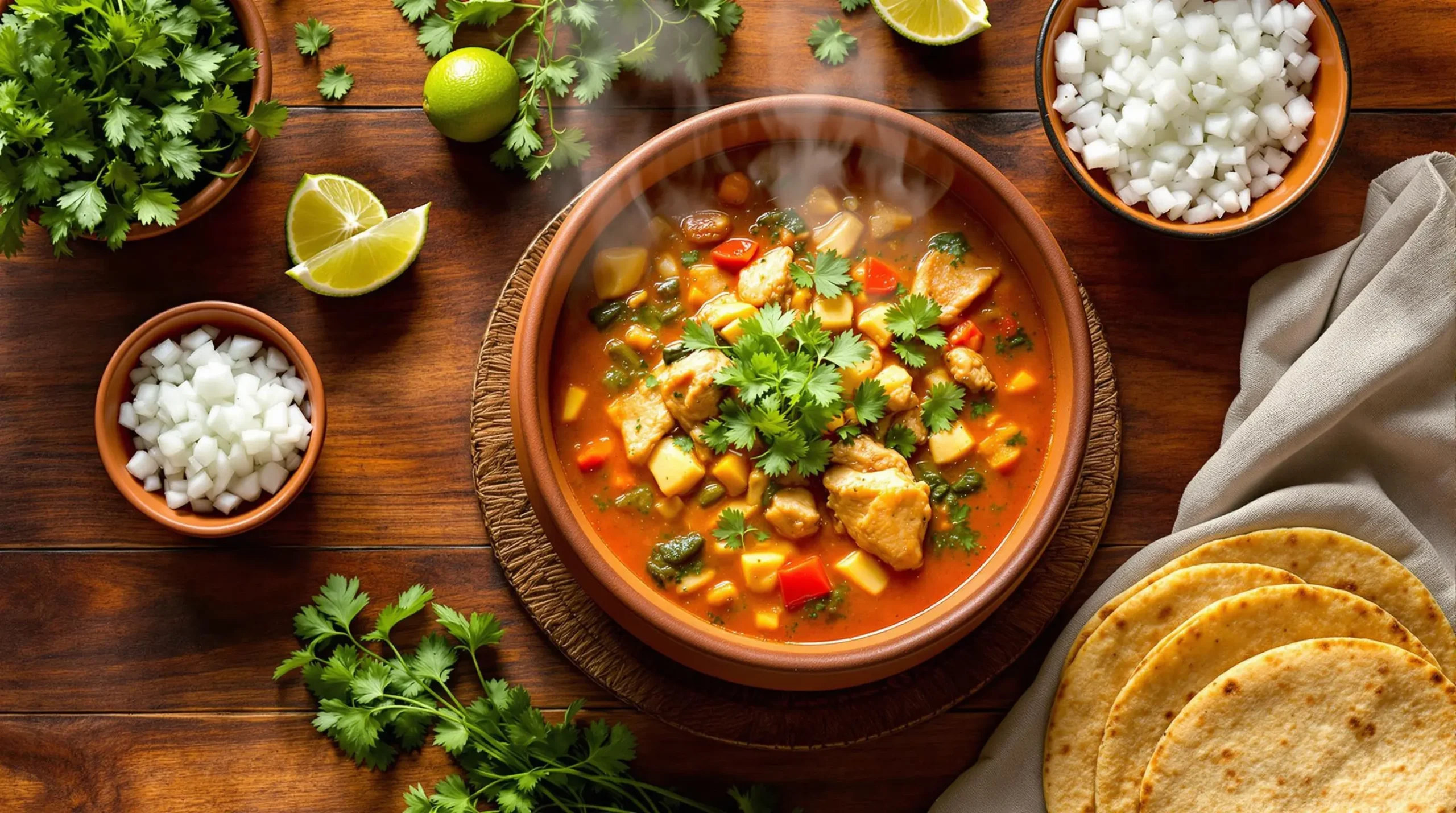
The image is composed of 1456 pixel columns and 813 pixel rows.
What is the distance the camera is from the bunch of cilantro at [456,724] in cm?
343

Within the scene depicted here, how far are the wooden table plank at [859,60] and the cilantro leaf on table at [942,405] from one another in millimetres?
1031

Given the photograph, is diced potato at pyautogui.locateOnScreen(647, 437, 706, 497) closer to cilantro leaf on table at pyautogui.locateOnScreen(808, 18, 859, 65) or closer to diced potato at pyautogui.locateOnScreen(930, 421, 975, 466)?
diced potato at pyautogui.locateOnScreen(930, 421, 975, 466)

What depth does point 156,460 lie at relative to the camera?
140 inches

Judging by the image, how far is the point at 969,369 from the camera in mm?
3400

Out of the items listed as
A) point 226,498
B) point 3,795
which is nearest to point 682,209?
point 226,498

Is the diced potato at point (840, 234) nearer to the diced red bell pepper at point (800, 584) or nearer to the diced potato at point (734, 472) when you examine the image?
the diced potato at point (734, 472)

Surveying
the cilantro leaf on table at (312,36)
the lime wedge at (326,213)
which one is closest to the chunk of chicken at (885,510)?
the lime wedge at (326,213)

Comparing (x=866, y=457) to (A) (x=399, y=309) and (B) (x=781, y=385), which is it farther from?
(A) (x=399, y=309)

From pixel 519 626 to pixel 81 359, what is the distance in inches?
67.9

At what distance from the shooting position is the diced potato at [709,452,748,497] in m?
3.41

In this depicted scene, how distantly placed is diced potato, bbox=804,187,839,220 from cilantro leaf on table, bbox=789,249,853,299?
0.58 ft

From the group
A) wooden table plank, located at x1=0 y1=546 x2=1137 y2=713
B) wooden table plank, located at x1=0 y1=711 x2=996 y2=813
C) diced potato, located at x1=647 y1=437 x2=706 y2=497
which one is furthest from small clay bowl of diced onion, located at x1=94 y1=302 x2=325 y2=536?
diced potato, located at x1=647 y1=437 x2=706 y2=497

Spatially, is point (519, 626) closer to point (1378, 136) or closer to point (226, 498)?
point (226, 498)

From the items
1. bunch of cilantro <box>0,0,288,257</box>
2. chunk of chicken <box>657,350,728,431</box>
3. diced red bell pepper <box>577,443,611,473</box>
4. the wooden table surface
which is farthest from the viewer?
the wooden table surface
